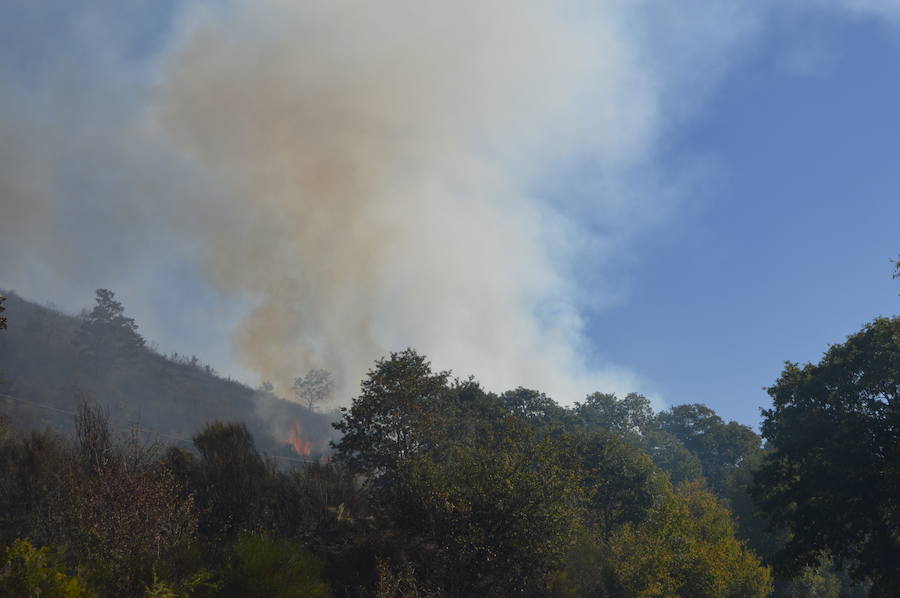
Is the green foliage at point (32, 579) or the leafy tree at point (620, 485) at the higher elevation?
the leafy tree at point (620, 485)

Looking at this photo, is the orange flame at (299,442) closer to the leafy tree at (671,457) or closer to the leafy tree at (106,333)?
the leafy tree at (106,333)

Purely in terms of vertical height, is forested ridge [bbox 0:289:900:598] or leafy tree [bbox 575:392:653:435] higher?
leafy tree [bbox 575:392:653:435]

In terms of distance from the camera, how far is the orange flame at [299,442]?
131 metres

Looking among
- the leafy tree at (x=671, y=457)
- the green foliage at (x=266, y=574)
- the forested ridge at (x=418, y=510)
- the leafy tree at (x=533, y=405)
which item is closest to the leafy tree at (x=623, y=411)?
the leafy tree at (x=671, y=457)

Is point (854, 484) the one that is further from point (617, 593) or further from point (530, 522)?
point (530, 522)

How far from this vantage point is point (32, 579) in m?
10.3

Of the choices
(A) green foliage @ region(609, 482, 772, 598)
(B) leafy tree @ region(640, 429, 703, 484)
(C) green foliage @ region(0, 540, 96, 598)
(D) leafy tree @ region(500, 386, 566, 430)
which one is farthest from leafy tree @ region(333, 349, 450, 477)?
(B) leafy tree @ region(640, 429, 703, 484)

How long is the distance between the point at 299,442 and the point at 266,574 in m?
131

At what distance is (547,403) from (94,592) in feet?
269

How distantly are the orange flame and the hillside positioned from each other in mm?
324

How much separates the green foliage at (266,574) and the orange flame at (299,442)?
11340 centimetres

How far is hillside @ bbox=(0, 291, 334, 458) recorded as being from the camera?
101688mm

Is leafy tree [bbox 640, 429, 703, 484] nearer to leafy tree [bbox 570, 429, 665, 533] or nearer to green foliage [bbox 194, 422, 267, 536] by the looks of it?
leafy tree [bbox 570, 429, 665, 533]

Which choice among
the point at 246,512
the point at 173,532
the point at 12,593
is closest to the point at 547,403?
the point at 246,512
